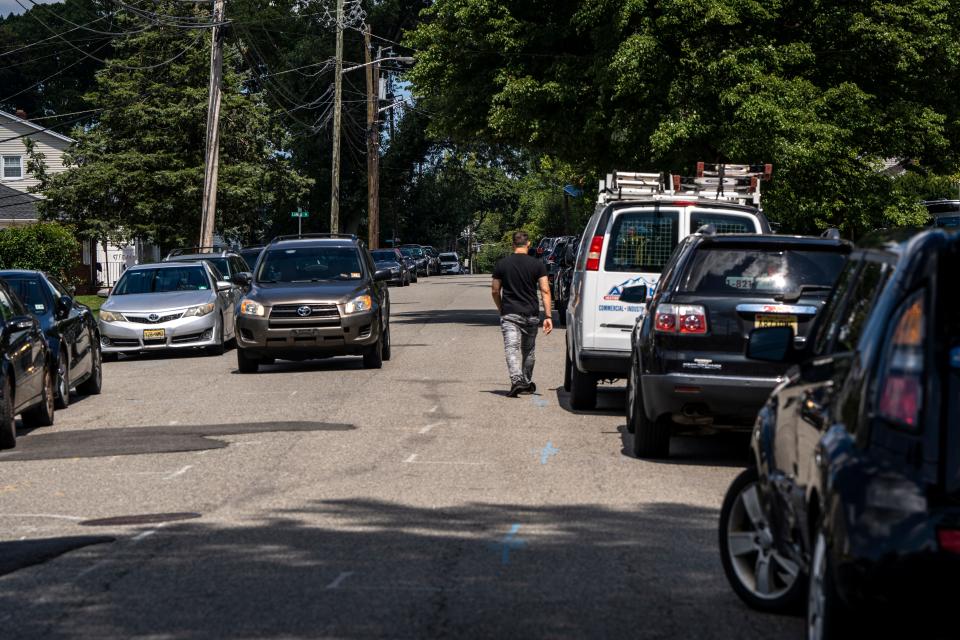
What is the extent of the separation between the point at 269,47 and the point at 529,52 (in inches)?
1835

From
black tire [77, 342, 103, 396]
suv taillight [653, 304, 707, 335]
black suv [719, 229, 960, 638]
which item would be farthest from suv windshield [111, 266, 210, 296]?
black suv [719, 229, 960, 638]

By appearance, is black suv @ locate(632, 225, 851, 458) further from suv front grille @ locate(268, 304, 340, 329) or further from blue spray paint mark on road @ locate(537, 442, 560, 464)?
suv front grille @ locate(268, 304, 340, 329)

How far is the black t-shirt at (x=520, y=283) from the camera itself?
16.1 m

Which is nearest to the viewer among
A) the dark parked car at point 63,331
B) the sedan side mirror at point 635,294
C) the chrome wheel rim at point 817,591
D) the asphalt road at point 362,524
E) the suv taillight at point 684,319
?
the chrome wheel rim at point 817,591

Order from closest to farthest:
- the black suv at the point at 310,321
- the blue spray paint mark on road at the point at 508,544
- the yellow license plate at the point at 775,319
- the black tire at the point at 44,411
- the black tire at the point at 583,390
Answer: the blue spray paint mark on road at the point at 508,544
the yellow license plate at the point at 775,319
the black tire at the point at 44,411
the black tire at the point at 583,390
the black suv at the point at 310,321

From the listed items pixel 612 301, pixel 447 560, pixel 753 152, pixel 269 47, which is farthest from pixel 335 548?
pixel 269 47

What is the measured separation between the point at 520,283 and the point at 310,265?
5.77m

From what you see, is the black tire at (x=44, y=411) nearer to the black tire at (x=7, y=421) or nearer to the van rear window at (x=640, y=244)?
the black tire at (x=7, y=421)

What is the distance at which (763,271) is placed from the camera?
436 inches

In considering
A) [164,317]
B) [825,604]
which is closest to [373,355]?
[164,317]

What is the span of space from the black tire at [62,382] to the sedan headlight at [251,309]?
3762mm

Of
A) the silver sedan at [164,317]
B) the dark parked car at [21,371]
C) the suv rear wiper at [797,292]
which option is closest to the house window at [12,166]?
the silver sedan at [164,317]

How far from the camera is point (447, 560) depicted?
7.67 metres

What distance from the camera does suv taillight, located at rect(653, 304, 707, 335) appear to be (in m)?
11.1
